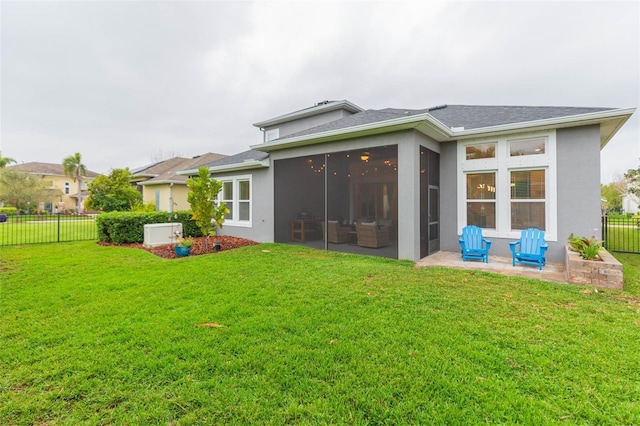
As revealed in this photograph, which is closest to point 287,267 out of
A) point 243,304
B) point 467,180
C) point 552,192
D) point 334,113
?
point 243,304

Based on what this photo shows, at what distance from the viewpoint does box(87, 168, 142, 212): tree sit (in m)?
17.8

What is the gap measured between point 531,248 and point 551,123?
3.00 meters

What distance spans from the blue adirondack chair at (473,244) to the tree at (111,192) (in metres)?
18.9

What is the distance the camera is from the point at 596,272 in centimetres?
492

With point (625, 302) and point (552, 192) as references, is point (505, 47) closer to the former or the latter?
point (552, 192)

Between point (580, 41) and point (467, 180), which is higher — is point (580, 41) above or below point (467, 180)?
above

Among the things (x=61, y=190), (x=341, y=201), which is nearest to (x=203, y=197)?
(x=341, y=201)

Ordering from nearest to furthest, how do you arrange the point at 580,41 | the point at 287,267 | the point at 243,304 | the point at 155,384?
the point at 155,384 < the point at 243,304 < the point at 287,267 < the point at 580,41

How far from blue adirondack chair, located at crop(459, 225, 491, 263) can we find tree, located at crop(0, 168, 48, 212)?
38082 millimetres

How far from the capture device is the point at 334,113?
1295cm

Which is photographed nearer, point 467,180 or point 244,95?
point 467,180

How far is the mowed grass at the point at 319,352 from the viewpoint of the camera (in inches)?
81.2

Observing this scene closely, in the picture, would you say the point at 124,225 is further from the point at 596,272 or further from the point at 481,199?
the point at 596,272

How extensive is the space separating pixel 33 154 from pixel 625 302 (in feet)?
154
